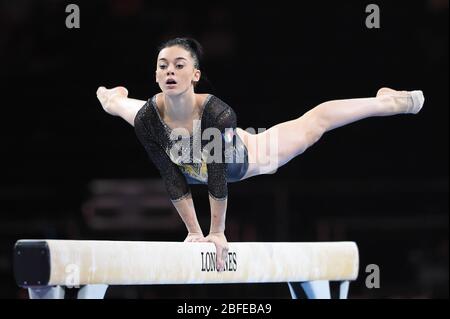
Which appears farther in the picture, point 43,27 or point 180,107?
point 43,27

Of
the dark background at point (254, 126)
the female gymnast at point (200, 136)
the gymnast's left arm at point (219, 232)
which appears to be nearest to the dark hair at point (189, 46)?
the female gymnast at point (200, 136)

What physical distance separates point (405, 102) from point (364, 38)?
3133mm

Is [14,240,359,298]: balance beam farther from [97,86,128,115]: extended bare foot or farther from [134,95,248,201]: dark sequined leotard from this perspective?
[97,86,128,115]: extended bare foot

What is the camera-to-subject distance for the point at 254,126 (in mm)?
7637

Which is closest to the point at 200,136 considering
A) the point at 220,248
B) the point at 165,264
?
the point at 220,248

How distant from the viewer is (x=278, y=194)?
6.84 m

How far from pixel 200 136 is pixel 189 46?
20.3 inches

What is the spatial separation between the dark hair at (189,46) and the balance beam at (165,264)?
1062 mm

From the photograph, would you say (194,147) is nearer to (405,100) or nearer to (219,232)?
(219,232)

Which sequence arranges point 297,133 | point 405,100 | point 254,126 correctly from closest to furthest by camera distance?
point 297,133
point 405,100
point 254,126

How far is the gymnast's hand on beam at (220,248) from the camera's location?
4.19m
